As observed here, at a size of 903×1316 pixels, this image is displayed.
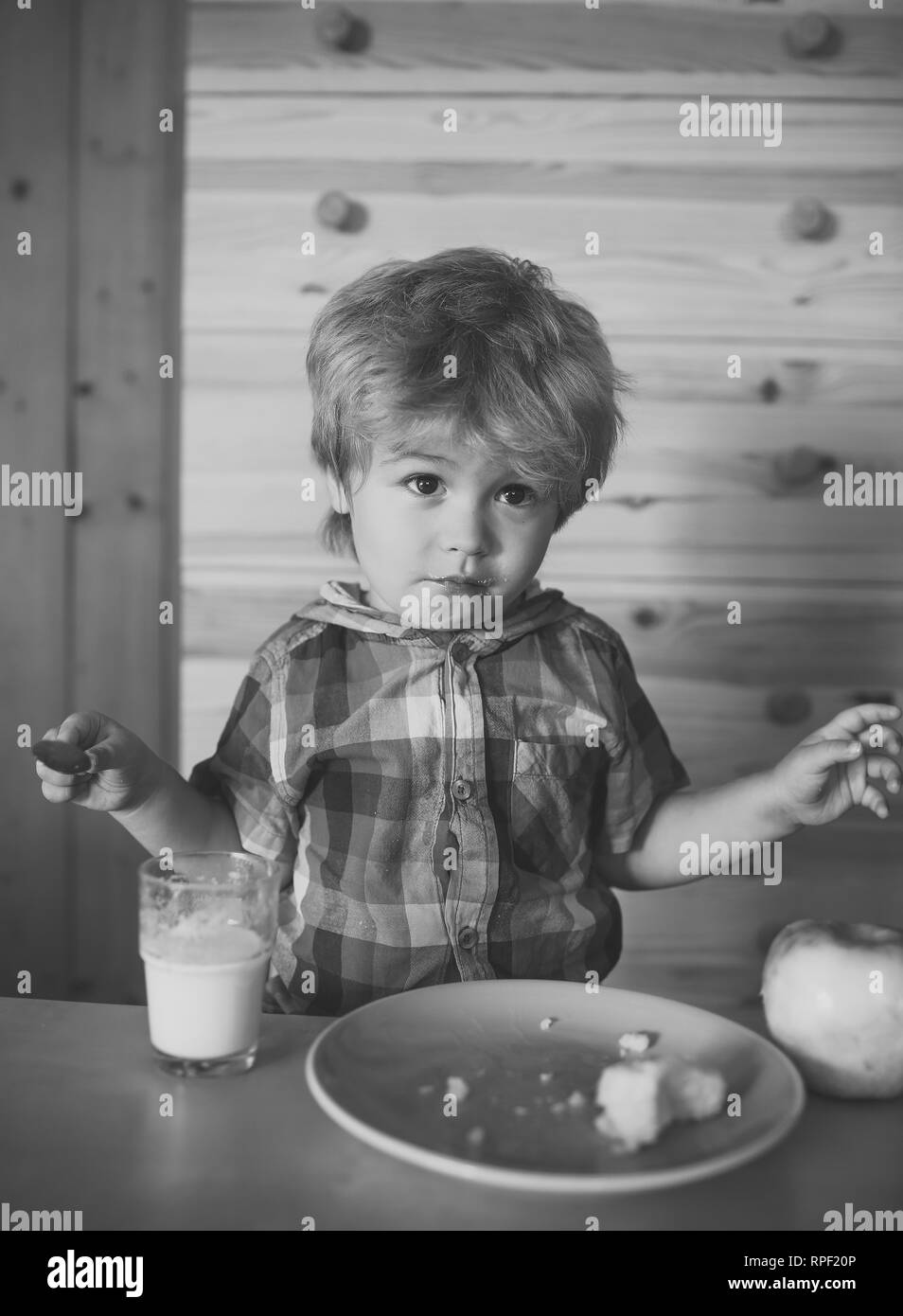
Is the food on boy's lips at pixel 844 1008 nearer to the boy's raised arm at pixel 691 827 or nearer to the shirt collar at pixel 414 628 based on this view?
the boy's raised arm at pixel 691 827

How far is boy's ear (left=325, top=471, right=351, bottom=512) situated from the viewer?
105 cm

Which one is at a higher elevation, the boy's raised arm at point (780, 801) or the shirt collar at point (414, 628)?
the shirt collar at point (414, 628)

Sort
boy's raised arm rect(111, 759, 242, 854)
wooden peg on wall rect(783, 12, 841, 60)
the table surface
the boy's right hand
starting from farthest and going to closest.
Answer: wooden peg on wall rect(783, 12, 841, 60) < boy's raised arm rect(111, 759, 242, 854) < the boy's right hand < the table surface

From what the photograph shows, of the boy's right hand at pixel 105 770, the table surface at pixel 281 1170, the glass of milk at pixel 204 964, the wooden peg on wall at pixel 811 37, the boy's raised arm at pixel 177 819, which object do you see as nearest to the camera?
the table surface at pixel 281 1170

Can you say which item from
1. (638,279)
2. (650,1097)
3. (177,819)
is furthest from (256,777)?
(638,279)

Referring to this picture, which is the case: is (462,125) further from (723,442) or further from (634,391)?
(723,442)

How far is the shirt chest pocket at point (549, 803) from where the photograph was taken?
102cm

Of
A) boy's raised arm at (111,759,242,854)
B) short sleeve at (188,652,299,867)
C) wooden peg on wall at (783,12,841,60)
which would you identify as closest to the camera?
boy's raised arm at (111,759,242,854)

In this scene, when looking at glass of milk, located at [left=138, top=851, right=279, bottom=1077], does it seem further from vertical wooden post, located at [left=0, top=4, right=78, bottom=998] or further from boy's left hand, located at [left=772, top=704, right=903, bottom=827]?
vertical wooden post, located at [left=0, top=4, right=78, bottom=998]

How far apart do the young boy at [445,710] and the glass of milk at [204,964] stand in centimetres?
24

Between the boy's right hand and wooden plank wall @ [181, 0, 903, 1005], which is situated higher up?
wooden plank wall @ [181, 0, 903, 1005]

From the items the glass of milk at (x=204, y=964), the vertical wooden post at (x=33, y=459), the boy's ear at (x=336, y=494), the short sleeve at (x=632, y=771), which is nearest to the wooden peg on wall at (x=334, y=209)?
the vertical wooden post at (x=33, y=459)

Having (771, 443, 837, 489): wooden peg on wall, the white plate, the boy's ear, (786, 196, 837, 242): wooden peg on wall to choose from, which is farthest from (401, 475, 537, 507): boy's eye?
(786, 196, 837, 242): wooden peg on wall
